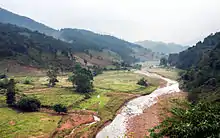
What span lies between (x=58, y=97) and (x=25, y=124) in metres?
27.5

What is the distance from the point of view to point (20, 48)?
180500 mm

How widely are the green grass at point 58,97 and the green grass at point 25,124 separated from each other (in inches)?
453

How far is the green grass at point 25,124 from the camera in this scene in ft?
168

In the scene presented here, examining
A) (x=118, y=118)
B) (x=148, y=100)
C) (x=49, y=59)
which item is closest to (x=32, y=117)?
(x=118, y=118)

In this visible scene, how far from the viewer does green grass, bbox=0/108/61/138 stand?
51062 millimetres

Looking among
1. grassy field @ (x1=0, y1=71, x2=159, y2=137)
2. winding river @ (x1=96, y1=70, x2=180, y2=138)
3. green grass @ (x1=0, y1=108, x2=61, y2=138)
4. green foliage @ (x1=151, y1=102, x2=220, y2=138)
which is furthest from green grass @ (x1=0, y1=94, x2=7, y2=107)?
green foliage @ (x1=151, y1=102, x2=220, y2=138)

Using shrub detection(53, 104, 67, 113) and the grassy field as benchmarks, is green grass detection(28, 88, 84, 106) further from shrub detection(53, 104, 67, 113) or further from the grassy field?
shrub detection(53, 104, 67, 113)

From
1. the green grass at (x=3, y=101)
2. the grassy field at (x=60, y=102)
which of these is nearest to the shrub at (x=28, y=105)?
the grassy field at (x=60, y=102)

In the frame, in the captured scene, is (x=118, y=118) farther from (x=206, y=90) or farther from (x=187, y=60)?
(x=187, y=60)

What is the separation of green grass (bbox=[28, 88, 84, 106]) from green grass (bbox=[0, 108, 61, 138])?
11.5m

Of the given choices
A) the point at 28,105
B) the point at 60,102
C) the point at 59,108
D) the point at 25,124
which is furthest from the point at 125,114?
the point at 25,124

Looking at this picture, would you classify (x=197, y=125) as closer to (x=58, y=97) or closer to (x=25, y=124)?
(x=25, y=124)

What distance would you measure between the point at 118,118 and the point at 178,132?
43287 mm

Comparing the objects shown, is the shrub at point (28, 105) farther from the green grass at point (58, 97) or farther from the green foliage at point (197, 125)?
the green foliage at point (197, 125)
